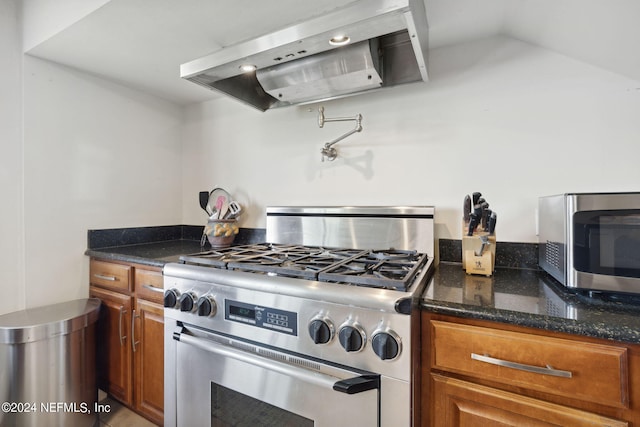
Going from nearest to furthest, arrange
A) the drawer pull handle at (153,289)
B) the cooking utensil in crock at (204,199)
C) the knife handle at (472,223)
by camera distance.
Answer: the knife handle at (472,223), the drawer pull handle at (153,289), the cooking utensil in crock at (204,199)

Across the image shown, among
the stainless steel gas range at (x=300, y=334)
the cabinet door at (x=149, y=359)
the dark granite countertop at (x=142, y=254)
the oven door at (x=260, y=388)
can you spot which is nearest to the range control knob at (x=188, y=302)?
the stainless steel gas range at (x=300, y=334)

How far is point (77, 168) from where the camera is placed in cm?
179

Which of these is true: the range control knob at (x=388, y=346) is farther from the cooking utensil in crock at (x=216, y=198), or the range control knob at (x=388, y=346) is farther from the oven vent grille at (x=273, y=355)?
the cooking utensil in crock at (x=216, y=198)

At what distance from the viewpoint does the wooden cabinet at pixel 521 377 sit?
0.69 metres

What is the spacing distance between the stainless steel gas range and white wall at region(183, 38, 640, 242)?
0.79ft

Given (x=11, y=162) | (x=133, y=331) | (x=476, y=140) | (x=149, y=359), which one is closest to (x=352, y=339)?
(x=476, y=140)

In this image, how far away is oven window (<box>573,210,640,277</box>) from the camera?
83cm

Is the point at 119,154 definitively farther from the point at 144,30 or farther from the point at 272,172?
the point at 272,172

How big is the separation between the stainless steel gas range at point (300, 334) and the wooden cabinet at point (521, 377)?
83mm

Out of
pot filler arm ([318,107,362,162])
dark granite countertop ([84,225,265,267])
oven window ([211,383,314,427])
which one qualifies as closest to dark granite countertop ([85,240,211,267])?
dark granite countertop ([84,225,265,267])

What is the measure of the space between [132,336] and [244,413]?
2.98 ft

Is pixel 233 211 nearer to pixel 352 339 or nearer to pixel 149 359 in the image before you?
pixel 149 359

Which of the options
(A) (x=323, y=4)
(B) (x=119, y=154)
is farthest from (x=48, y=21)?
(A) (x=323, y=4)

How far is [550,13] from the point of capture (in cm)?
108
